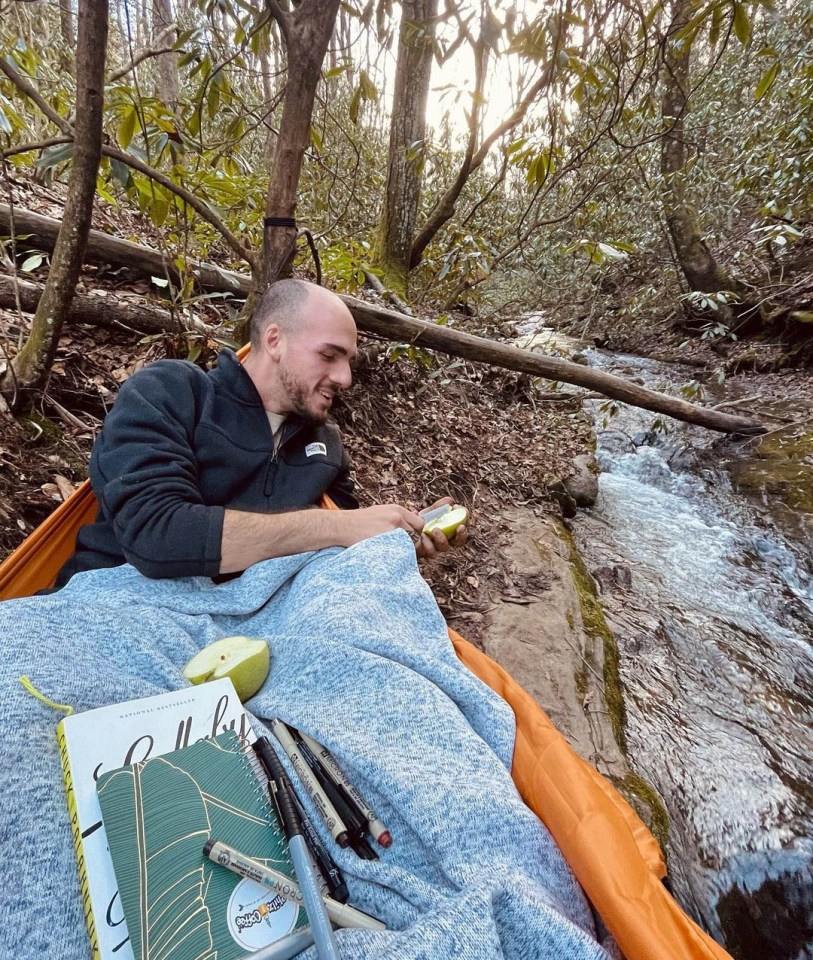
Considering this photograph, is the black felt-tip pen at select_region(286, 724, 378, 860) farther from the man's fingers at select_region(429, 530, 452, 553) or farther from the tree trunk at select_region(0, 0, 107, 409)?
the tree trunk at select_region(0, 0, 107, 409)

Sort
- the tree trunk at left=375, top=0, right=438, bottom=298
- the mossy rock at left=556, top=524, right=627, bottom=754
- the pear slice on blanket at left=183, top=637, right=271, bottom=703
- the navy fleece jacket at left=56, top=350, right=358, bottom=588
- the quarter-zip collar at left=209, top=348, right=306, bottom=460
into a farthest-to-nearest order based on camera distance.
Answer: the tree trunk at left=375, top=0, right=438, bottom=298 → the mossy rock at left=556, top=524, right=627, bottom=754 → the quarter-zip collar at left=209, top=348, right=306, bottom=460 → the navy fleece jacket at left=56, top=350, right=358, bottom=588 → the pear slice on blanket at left=183, top=637, right=271, bottom=703

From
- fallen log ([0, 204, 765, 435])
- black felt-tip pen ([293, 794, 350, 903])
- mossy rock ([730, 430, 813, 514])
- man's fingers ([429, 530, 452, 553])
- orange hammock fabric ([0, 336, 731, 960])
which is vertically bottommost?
black felt-tip pen ([293, 794, 350, 903])

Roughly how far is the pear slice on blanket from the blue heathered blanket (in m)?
0.04

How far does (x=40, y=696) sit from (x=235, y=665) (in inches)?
16.3

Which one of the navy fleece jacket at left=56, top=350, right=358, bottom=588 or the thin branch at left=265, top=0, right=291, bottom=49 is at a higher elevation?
the thin branch at left=265, top=0, right=291, bottom=49

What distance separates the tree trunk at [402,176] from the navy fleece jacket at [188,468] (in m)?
3.43

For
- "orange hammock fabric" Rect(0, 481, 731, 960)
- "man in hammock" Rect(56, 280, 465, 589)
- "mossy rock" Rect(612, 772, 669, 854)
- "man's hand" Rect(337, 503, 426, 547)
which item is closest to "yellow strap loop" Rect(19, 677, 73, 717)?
"man in hammock" Rect(56, 280, 465, 589)

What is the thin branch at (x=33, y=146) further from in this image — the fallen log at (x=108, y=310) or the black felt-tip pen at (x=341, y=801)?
the black felt-tip pen at (x=341, y=801)

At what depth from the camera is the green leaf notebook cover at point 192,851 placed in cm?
82

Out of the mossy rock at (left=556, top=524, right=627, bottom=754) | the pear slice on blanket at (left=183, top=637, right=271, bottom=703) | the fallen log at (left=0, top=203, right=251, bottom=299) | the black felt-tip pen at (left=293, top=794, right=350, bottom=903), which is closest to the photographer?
the black felt-tip pen at (left=293, top=794, right=350, bottom=903)

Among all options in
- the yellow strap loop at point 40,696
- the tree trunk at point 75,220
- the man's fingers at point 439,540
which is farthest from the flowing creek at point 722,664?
the tree trunk at point 75,220

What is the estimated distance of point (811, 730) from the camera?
2213mm

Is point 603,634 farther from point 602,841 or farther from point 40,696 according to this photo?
point 40,696

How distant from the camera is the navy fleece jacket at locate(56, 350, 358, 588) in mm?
1557
